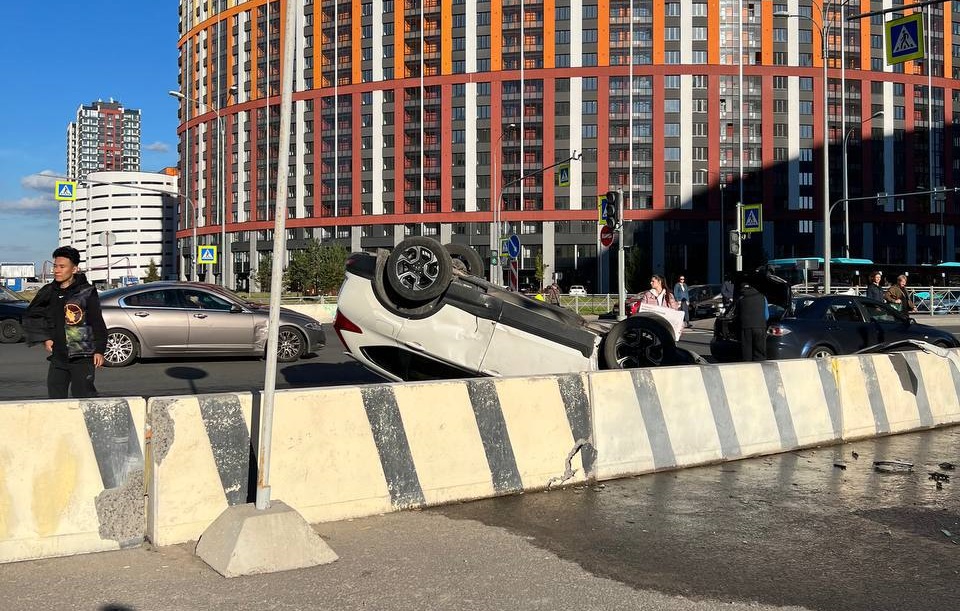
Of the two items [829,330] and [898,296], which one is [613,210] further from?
[898,296]

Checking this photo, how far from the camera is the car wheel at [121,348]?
13.4 meters

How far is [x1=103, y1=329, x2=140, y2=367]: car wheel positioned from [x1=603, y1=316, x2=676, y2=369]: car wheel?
8604 millimetres

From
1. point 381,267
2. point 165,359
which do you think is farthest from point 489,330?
point 165,359

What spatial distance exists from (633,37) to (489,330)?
3145 inches

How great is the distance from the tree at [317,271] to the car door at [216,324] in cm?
5037

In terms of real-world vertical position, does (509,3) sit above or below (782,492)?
above

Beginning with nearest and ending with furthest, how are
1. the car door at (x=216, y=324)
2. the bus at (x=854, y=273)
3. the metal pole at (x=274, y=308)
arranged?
the metal pole at (x=274, y=308) < the car door at (x=216, y=324) < the bus at (x=854, y=273)

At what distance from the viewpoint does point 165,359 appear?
1482 centimetres

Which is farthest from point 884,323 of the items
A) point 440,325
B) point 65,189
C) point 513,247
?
point 65,189

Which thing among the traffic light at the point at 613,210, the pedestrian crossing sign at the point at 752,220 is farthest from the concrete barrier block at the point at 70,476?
the pedestrian crossing sign at the point at 752,220

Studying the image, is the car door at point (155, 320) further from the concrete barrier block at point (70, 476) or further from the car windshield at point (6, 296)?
the concrete barrier block at point (70, 476)

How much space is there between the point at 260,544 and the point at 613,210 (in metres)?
12.9

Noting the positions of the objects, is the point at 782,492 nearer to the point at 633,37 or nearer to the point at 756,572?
the point at 756,572

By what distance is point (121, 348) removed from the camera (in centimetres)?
1355
